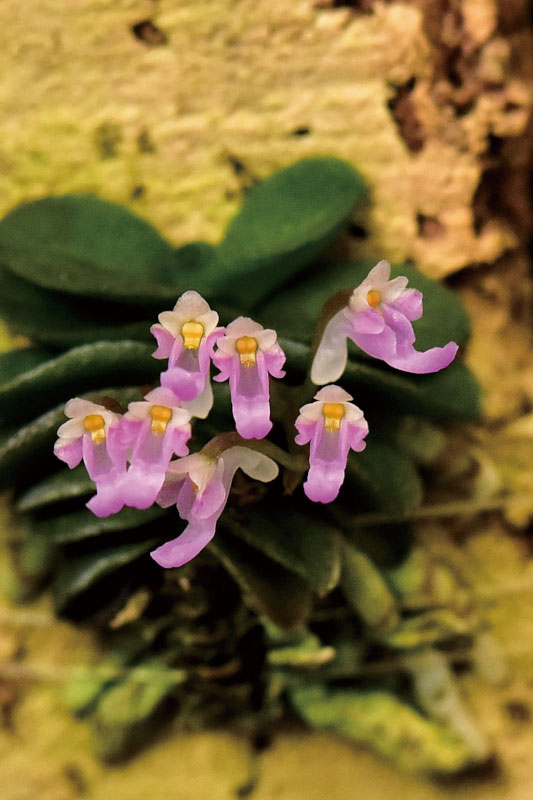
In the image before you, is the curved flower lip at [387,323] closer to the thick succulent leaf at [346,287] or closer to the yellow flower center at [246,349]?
the yellow flower center at [246,349]

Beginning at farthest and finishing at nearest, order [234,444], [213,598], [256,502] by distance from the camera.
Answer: [213,598], [256,502], [234,444]

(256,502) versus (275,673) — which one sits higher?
(256,502)

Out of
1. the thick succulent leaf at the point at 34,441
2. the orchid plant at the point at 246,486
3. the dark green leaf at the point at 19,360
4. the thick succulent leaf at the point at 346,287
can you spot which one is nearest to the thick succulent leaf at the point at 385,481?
the orchid plant at the point at 246,486

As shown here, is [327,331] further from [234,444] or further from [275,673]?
[275,673]

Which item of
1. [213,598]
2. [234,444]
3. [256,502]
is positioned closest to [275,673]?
[213,598]

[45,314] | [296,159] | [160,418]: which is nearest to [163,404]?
[160,418]

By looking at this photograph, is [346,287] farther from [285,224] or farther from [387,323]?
[387,323]
